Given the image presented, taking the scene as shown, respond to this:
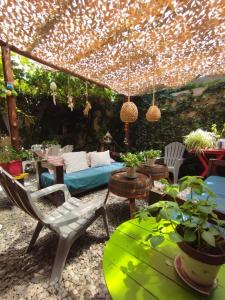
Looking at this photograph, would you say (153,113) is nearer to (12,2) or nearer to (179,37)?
(179,37)

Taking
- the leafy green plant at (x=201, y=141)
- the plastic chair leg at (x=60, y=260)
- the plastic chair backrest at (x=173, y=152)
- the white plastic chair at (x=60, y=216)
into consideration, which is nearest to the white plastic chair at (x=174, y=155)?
the plastic chair backrest at (x=173, y=152)

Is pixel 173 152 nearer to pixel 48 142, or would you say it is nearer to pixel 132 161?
pixel 132 161

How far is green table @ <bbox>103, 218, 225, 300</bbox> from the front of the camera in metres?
0.73

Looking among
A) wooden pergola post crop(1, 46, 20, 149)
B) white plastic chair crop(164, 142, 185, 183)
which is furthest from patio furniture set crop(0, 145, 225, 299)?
wooden pergola post crop(1, 46, 20, 149)

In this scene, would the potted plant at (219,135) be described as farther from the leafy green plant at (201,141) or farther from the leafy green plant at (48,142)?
the leafy green plant at (48,142)

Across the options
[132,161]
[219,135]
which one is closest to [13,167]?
[132,161]

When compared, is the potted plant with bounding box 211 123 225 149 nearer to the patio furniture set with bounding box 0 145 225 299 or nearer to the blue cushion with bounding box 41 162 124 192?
the patio furniture set with bounding box 0 145 225 299

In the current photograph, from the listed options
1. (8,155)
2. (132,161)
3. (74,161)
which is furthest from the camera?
(74,161)

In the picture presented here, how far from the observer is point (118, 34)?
6.97 ft

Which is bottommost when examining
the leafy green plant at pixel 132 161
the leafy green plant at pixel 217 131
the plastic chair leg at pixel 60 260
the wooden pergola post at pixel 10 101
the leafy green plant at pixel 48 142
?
the plastic chair leg at pixel 60 260

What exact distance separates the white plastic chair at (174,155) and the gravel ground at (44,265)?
78.7 inches

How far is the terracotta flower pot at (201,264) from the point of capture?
660 mm

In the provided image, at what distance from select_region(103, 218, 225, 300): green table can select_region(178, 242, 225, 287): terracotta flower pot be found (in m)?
0.06

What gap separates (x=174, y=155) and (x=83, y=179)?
2.26 m
